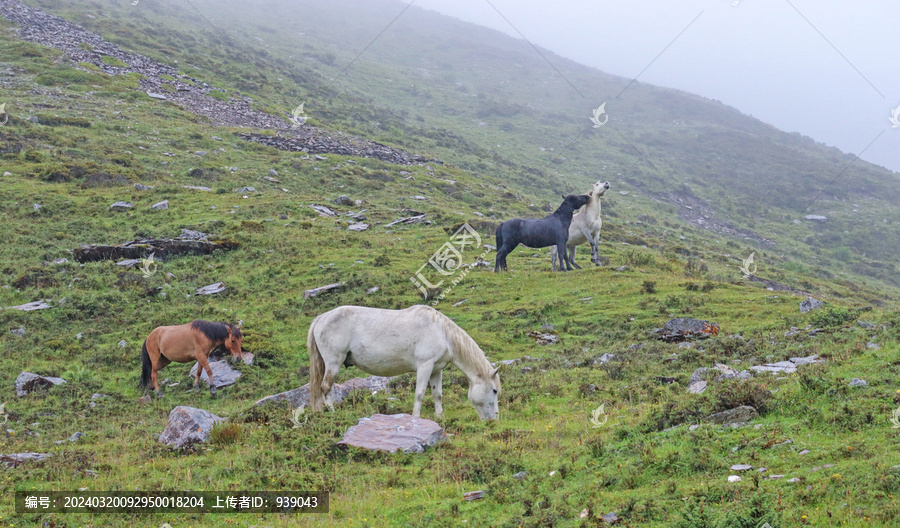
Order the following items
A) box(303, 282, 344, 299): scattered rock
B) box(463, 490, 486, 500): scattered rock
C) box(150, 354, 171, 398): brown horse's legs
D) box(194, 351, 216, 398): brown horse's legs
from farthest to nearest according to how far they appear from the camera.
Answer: box(303, 282, 344, 299): scattered rock
box(150, 354, 171, 398): brown horse's legs
box(194, 351, 216, 398): brown horse's legs
box(463, 490, 486, 500): scattered rock

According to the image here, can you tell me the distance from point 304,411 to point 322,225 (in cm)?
2108

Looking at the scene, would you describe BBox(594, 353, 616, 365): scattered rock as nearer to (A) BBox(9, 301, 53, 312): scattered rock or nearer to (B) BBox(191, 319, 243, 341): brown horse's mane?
(B) BBox(191, 319, 243, 341): brown horse's mane

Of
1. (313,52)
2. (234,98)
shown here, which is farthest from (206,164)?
(313,52)

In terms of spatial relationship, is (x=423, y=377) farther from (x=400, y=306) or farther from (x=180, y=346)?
(x=400, y=306)

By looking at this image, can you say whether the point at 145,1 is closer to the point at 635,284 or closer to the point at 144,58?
the point at 144,58

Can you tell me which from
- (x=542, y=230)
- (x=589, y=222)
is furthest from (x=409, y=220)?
(x=589, y=222)

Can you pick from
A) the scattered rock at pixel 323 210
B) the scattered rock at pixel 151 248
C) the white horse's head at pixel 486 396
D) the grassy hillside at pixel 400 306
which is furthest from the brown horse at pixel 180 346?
the scattered rock at pixel 323 210

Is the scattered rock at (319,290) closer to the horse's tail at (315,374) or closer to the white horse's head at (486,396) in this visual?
the horse's tail at (315,374)

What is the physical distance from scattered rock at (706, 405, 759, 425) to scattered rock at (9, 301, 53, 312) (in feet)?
66.7

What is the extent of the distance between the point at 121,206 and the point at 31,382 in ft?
61.5

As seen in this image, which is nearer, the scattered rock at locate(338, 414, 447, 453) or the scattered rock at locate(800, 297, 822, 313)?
the scattered rock at locate(338, 414, 447, 453)

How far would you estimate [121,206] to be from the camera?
31.8 m

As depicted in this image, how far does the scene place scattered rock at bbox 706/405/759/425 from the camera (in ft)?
29.7

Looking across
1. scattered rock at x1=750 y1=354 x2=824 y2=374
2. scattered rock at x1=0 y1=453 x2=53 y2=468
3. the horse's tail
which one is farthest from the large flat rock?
scattered rock at x1=750 y1=354 x2=824 y2=374
